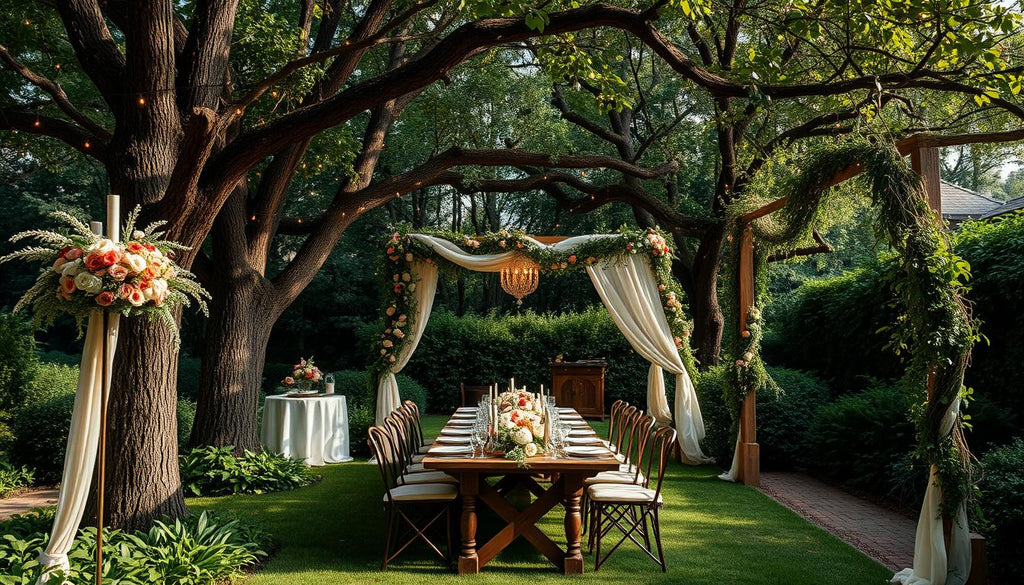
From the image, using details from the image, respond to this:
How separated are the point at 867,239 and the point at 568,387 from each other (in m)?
10.9

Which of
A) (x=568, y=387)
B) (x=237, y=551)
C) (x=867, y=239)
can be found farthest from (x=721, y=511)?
(x=867, y=239)

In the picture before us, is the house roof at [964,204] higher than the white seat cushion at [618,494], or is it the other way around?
the house roof at [964,204]

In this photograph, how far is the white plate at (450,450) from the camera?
17.8 ft

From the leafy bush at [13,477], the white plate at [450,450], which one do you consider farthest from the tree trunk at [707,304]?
the leafy bush at [13,477]

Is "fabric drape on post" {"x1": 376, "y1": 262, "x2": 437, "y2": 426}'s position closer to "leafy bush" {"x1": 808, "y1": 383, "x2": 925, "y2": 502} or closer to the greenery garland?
"leafy bush" {"x1": 808, "y1": 383, "x2": 925, "y2": 502}

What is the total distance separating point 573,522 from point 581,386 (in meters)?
9.11

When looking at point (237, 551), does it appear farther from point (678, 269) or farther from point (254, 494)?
point (678, 269)

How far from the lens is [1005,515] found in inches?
190

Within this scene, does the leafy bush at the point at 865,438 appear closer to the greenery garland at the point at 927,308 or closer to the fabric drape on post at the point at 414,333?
the greenery garland at the point at 927,308

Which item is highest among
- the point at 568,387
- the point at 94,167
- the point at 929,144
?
the point at 94,167

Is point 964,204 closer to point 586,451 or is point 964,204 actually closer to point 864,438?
point 864,438

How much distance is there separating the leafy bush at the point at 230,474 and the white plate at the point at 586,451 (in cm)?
393

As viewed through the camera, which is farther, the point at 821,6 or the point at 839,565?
the point at 821,6

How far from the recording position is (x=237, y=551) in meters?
4.95
